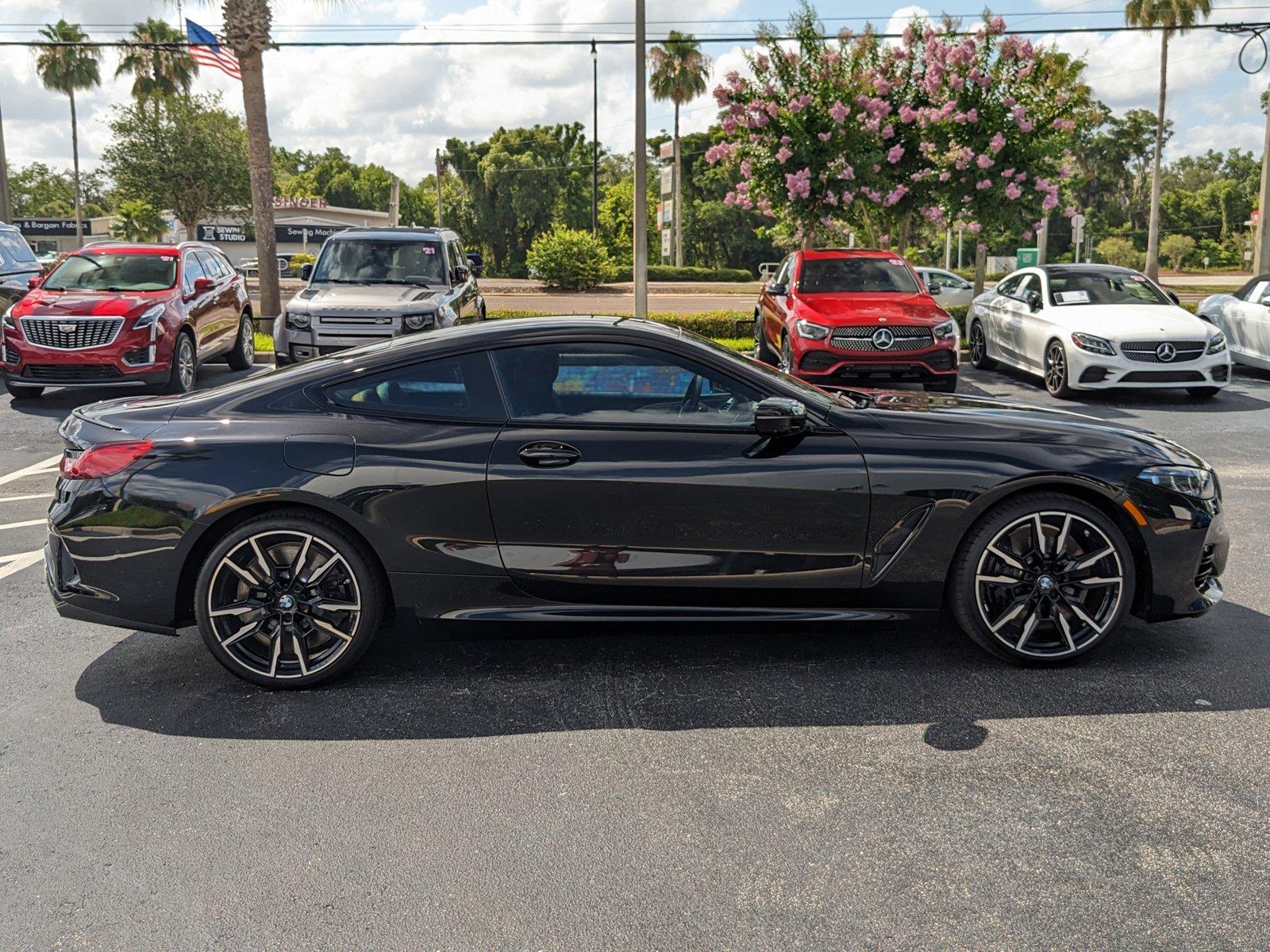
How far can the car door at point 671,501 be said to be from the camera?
4.47 m

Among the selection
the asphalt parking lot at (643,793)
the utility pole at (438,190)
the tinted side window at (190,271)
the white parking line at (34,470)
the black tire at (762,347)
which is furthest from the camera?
the utility pole at (438,190)

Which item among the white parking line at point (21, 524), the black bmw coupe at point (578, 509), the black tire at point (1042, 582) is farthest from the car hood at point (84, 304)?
the black tire at point (1042, 582)

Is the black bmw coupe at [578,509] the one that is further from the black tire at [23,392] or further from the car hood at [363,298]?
the black tire at [23,392]

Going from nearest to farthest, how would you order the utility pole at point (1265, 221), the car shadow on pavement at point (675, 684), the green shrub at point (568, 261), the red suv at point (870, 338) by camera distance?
1. the car shadow on pavement at point (675, 684)
2. the red suv at point (870, 338)
3. the utility pole at point (1265, 221)
4. the green shrub at point (568, 261)

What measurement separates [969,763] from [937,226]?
58.0ft

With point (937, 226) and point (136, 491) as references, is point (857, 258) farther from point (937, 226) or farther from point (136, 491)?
point (136, 491)

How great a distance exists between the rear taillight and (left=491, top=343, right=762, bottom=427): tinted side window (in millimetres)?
1434

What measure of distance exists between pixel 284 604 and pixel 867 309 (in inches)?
373

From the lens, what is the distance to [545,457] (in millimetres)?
4488

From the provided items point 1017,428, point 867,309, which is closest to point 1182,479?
point 1017,428

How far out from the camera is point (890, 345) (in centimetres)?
1245

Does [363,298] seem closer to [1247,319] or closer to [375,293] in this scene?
[375,293]

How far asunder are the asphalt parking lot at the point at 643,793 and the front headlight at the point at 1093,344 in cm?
807

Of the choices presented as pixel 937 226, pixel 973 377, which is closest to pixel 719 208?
pixel 937 226
